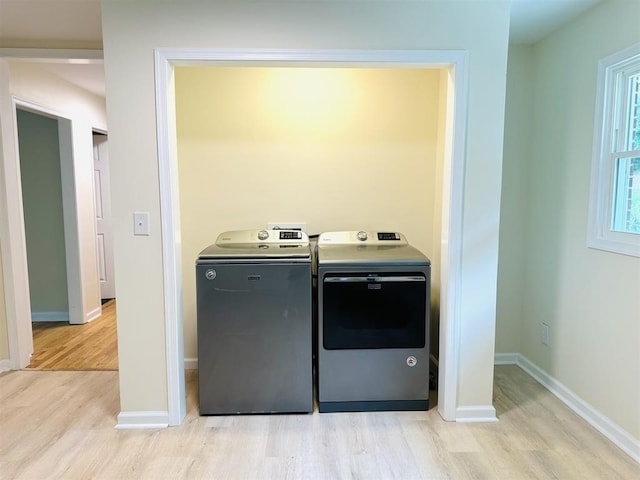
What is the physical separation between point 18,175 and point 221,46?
2021mm

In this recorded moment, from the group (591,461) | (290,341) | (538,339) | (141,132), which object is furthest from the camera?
(538,339)

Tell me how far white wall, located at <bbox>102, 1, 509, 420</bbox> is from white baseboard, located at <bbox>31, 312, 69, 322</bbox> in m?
2.46

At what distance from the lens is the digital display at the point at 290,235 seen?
261 centimetres

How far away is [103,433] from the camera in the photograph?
2.11m

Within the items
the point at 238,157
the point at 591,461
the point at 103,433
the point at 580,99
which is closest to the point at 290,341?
the point at 103,433

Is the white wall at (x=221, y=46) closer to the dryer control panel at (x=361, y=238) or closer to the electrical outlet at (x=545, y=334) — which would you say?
the dryer control panel at (x=361, y=238)

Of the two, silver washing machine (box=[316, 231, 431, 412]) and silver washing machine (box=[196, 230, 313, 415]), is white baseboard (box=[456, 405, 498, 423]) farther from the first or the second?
silver washing machine (box=[196, 230, 313, 415])

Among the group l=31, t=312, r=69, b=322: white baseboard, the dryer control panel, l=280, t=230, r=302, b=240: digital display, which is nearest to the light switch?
l=280, t=230, r=302, b=240: digital display

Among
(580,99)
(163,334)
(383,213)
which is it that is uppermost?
(580,99)

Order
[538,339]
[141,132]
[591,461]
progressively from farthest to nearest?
1. [538,339]
2. [141,132]
3. [591,461]

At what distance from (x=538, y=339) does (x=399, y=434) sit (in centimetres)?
132

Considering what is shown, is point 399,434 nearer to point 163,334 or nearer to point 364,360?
point 364,360

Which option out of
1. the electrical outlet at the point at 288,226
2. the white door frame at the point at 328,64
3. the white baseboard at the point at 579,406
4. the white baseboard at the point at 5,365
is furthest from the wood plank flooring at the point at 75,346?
the white baseboard at the point at 579,406

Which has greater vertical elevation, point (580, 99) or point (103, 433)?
point (580, 99)
